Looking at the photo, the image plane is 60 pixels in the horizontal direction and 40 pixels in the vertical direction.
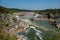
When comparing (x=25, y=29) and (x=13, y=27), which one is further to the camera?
(x=25, y=29)

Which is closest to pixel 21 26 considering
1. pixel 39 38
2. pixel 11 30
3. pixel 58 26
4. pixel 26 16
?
pixel 11 30

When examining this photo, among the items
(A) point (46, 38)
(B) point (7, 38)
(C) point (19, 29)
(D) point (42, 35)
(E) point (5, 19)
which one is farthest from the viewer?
(E) point (5, 19)

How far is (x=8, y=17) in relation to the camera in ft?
38.1

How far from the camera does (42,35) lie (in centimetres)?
902

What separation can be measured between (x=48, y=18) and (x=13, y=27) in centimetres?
907

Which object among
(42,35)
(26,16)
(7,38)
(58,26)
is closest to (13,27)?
(42,35)

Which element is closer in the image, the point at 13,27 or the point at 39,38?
the point at 39,38

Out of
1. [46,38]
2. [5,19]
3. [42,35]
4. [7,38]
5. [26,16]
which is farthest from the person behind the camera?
[26,16]

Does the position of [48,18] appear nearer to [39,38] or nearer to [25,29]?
[25,29]

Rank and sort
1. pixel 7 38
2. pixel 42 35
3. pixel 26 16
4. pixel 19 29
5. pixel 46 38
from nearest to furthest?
pixel 7 38 → pixel 46 38 → pixel 42 35 → pixel 19 29 → pixel 26 16

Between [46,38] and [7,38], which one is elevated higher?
[7,38]

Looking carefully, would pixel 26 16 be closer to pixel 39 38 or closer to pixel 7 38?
pixel 39 38

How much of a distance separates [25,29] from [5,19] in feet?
6.66

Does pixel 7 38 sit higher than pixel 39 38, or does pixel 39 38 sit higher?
pixel 7 38
